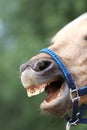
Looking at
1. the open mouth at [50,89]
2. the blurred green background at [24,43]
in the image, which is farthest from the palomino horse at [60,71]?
the blurred green background at [24,43]

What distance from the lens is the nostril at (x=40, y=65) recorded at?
14.6 feet

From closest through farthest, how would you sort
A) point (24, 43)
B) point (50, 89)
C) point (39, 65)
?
point (39, 65) < point (50, 89) < point (24, 43)

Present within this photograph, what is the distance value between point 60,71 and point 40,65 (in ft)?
0.65

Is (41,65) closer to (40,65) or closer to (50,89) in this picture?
(40,65)

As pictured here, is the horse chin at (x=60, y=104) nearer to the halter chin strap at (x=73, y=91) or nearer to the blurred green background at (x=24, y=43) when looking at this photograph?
the halter chin strap at (x=73, y=91)

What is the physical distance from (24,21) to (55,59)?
7.59 m

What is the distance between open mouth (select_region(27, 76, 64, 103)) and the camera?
451 cm

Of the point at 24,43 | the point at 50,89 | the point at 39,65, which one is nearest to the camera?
the point at 39,65

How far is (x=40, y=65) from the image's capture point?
447cm

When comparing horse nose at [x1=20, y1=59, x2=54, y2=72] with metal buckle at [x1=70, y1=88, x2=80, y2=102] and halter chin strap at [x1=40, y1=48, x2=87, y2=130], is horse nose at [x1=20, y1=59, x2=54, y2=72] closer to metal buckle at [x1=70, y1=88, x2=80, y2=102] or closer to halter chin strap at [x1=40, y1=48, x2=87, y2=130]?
halter chin strap at [x1=40, y1=48, x2=87, y2=130]

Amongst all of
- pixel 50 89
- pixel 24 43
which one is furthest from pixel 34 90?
pixel 24 43

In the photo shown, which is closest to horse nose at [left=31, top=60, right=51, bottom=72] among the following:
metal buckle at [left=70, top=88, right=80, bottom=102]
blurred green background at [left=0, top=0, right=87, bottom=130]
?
metal buckle at [left=70, top=88, right=80, bottom=102]

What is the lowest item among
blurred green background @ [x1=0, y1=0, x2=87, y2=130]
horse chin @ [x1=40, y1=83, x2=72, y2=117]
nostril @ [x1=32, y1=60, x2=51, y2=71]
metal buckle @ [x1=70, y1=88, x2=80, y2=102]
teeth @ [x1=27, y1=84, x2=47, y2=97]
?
horse chin @ [x1=40, y1=83, x2=72, y2=117]

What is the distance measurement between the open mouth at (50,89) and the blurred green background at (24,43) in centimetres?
595
